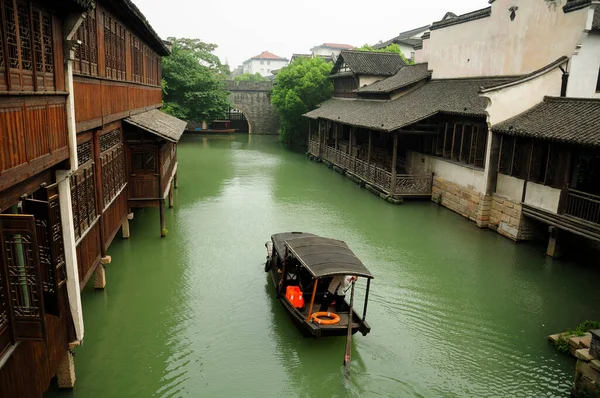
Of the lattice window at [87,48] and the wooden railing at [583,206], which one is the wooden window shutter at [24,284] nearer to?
the lattice window at [87,48]

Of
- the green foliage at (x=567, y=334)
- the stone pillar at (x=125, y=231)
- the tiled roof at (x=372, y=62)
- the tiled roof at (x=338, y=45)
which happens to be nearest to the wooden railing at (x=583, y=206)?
the green foliage at (x=567, y=334)

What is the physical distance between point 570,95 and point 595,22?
253 centimetres

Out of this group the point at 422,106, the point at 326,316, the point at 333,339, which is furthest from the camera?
the point at 422,106

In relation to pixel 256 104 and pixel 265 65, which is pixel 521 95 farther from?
pixel 265 65

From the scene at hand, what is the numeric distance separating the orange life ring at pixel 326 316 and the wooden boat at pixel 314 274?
2.1 inches

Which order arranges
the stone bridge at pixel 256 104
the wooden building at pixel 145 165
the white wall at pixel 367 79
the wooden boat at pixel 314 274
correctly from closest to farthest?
1. the wooden boat at pixel 314 274
2. the wooden building at pixel 145 165
3. the white wall at pixel 367 79
4. the stone bridge at pixel 256 104

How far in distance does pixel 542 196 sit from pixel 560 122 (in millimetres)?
2429

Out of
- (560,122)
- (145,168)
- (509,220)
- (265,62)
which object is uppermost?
(265,62)

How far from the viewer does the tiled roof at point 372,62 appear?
117 feet

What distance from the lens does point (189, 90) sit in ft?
150

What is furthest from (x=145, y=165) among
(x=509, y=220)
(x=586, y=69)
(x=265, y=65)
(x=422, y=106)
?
(x=265, y=65)

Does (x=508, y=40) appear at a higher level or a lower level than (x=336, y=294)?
higher

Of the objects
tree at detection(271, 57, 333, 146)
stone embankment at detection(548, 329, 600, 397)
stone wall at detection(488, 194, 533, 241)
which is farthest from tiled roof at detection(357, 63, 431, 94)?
stone embankment at detection(548, 329, 600, 397)

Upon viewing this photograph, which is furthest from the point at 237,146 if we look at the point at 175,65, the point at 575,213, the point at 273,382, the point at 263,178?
the point at 273,382
